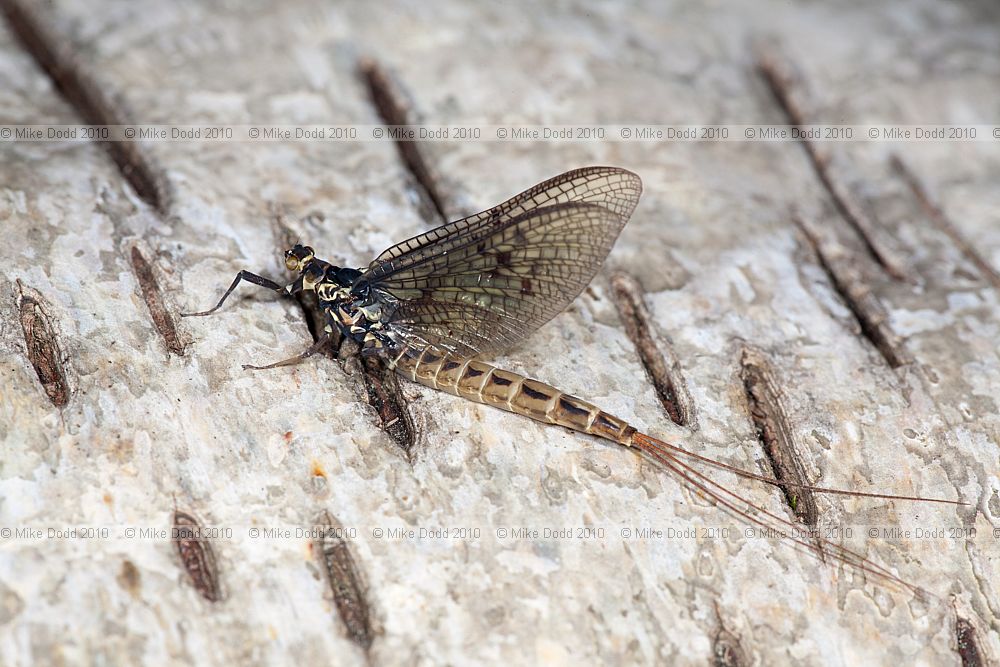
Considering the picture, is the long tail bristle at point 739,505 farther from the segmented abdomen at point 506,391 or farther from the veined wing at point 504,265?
the veined wing at point 504,265

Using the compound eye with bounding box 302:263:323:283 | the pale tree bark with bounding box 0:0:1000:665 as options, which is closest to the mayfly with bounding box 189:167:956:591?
the compound eye with bounding box 302:263:323:283

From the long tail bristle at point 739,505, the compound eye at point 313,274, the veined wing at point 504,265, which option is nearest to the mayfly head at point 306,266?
the compound eye at point 313,274

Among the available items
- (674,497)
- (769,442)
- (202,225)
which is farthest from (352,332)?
(769,442)

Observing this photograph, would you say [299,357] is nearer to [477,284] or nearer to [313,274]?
[313,274]

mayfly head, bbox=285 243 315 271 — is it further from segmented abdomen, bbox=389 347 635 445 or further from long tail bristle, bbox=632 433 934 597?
long tail bristle, bbox=632 433 934 597

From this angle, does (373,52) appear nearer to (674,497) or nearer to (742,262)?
(742,262)

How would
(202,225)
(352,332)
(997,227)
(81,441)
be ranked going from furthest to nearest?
(997,227)
(202,225)
(352,332)
(81,441)
